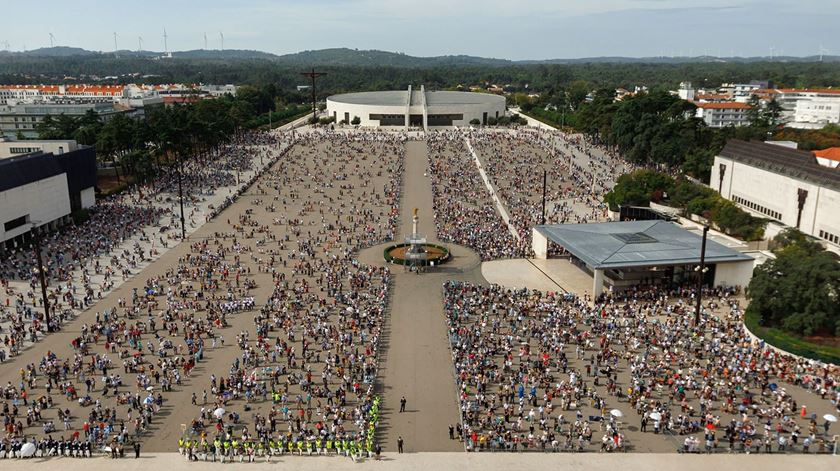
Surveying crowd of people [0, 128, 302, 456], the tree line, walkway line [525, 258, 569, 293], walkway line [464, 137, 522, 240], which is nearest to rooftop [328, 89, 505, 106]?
the tree line

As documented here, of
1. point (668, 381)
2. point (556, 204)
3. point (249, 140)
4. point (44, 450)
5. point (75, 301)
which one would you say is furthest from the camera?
point (249, 140)

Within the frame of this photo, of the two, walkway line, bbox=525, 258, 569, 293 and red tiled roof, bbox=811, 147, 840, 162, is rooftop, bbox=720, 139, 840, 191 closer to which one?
red tiled roof, bbox=811, 147, 840, 162

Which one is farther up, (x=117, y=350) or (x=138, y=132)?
(x=138, y=132)

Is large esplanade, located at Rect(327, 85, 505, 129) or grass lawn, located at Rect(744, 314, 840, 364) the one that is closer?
grass lawn, located at Rect(744, 314, 840, 364)

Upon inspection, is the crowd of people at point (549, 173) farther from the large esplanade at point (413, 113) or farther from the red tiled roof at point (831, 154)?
the red tiled roof at point (831, 154)

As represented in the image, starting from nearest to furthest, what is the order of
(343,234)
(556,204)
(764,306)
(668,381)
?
(668,381) < (764,306) < (343,234) < (556,204)

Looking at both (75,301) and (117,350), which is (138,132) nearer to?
(75,301)

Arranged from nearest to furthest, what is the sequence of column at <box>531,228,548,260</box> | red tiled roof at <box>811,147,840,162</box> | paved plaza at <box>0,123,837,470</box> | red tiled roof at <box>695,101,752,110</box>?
paved plaza at <box>0,123,837,470</box> < column at <box>531,228,548,260</box> < red tiled roof at <box>811,147,840,162</box> < red tiled roof at <box>695,101,752,110</box>

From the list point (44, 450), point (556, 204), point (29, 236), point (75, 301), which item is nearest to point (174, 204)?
point (29, 236)
